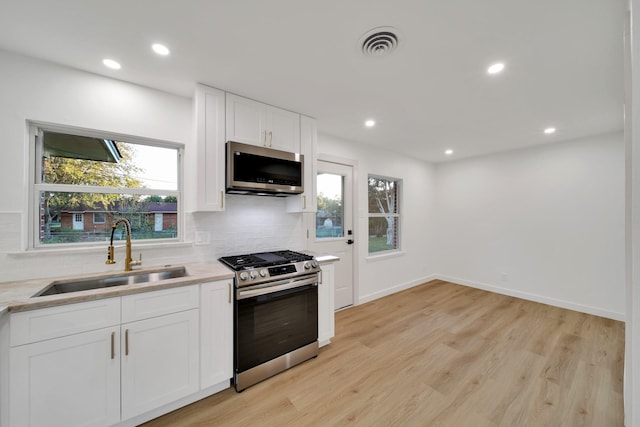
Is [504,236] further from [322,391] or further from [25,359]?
[25,359]

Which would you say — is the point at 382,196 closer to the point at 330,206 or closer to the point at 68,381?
the point at 330,206

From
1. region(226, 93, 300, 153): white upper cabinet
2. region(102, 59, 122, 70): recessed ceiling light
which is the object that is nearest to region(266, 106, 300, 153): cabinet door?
region(226, 93, 300, 153): white upper cabinet

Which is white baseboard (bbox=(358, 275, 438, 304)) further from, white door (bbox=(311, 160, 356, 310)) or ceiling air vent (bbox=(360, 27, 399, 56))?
ceiling air vent (bbox=(360, 27, 399, 56))

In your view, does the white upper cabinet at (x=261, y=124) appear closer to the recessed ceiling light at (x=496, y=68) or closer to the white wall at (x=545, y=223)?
the recessed ceiling light at (x=496, y=68)

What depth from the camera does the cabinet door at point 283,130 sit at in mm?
2479

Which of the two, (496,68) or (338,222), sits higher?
(496,68)

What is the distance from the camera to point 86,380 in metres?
1.44

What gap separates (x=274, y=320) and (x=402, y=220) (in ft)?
10.5

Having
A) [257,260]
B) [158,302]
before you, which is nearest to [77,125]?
[158,302]

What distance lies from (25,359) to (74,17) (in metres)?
1.96

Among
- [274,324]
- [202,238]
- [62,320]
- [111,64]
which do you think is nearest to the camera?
[62,320]

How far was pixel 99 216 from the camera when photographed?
206cm

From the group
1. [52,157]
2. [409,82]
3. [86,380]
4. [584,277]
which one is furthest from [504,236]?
[52,157]

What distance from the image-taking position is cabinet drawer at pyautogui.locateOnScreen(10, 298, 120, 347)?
50.9 inches
